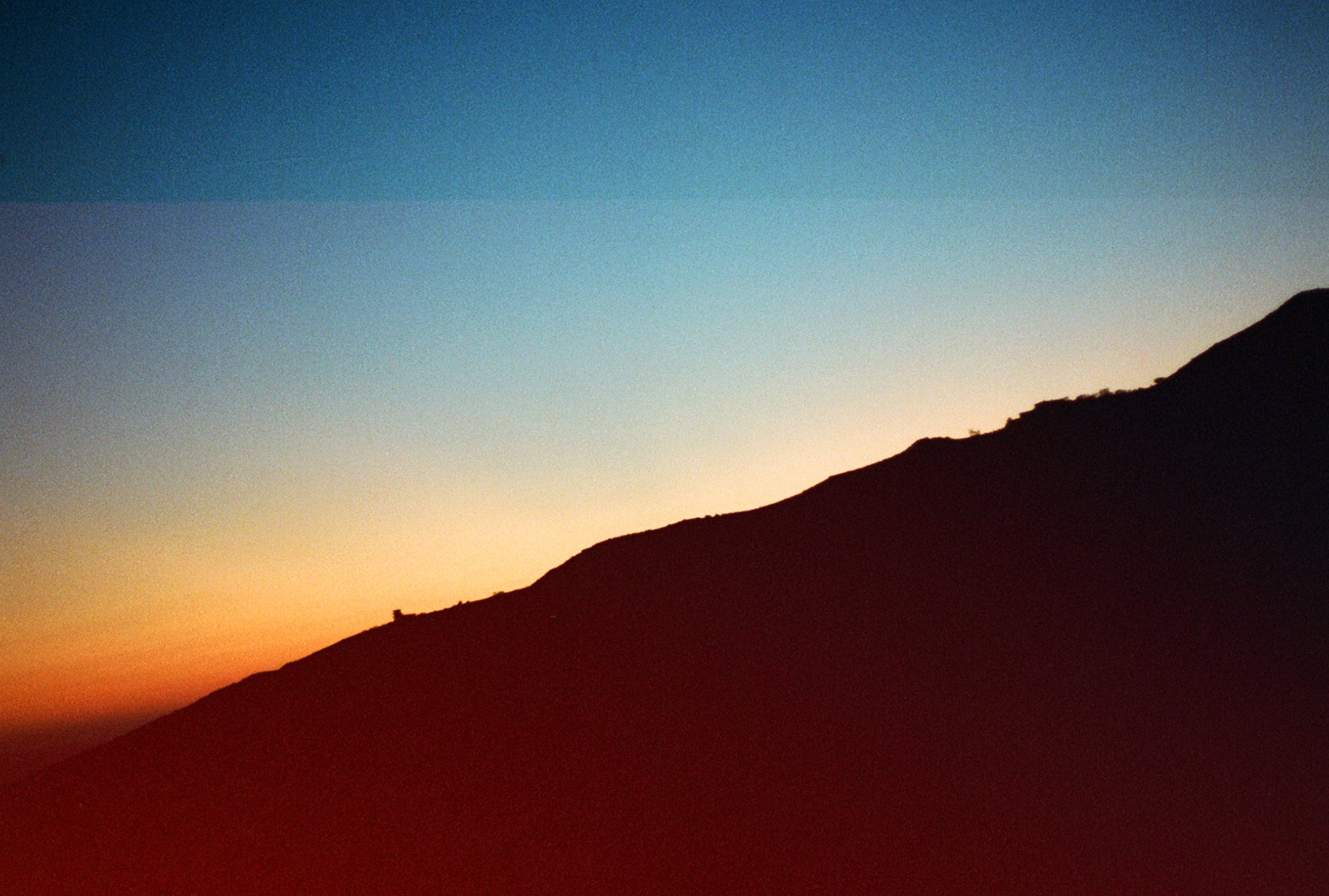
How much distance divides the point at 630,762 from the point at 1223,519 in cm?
1759

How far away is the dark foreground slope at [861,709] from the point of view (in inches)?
837

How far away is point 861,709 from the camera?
85.3 ft

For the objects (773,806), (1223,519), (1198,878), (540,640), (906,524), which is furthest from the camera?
(540,640)

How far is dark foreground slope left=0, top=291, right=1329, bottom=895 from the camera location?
2125 centimetres

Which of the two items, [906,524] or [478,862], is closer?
[478,862]

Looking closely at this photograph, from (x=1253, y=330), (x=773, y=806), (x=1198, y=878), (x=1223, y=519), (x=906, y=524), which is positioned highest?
(x=1253, y=330)

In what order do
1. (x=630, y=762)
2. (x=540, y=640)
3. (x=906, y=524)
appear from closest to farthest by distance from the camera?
(x=630, y=762), (x=906, y=524), (x=540, y=640)

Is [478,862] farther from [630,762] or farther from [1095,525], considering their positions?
[1095,525]

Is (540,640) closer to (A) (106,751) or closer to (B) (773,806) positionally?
(B) (773,806)

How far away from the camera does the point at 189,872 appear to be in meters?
27.1

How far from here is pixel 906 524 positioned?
32.2 meters

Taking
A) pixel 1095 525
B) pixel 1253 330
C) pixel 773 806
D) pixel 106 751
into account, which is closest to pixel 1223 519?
pixel 1095 525

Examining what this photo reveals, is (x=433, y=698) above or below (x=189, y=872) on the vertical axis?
above

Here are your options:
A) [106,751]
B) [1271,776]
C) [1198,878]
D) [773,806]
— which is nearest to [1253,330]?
[1271,776]
